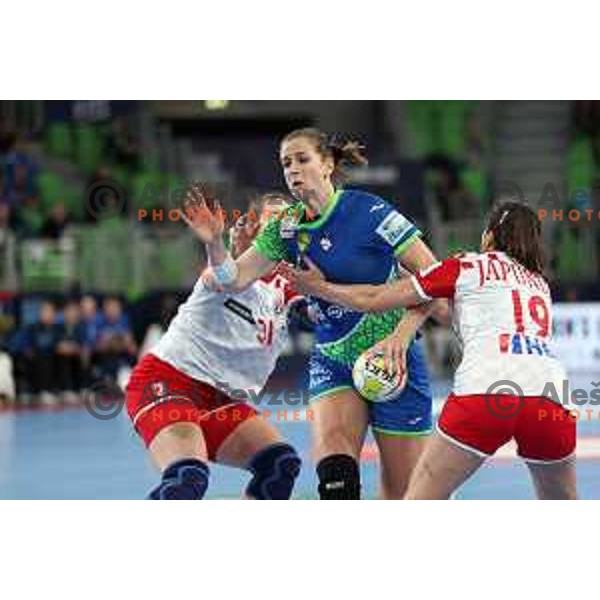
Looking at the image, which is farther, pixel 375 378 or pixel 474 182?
pixel 474 182

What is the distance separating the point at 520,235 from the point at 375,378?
943mm

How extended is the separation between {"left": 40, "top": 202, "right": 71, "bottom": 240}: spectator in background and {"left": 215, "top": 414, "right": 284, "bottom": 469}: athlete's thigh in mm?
12130

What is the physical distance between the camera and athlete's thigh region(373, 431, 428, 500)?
23.3 feet

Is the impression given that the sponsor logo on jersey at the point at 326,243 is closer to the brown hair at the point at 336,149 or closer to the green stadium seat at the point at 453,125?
the brown hair at the point at 336,149

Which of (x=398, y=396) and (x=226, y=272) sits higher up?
(x=226, y=272)

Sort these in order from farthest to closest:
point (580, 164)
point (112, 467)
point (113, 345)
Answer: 1. point (580, 164)
2. point (113, 345)
3. point (112, 467)

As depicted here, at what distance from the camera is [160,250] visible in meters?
19.4

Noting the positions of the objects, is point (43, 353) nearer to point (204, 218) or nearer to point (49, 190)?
point (49, 190)

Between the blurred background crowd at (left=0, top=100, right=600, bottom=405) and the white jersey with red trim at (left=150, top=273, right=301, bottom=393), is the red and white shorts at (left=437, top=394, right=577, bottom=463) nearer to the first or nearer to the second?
the white jersey with red trim at (left=150, top=273, right=301, bottom=393)

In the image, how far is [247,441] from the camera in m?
7.61

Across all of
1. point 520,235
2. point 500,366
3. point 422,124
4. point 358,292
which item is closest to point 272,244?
point 358,292

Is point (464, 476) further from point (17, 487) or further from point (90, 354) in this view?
point (90, 354)

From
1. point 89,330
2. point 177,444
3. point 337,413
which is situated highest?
point 337,413
